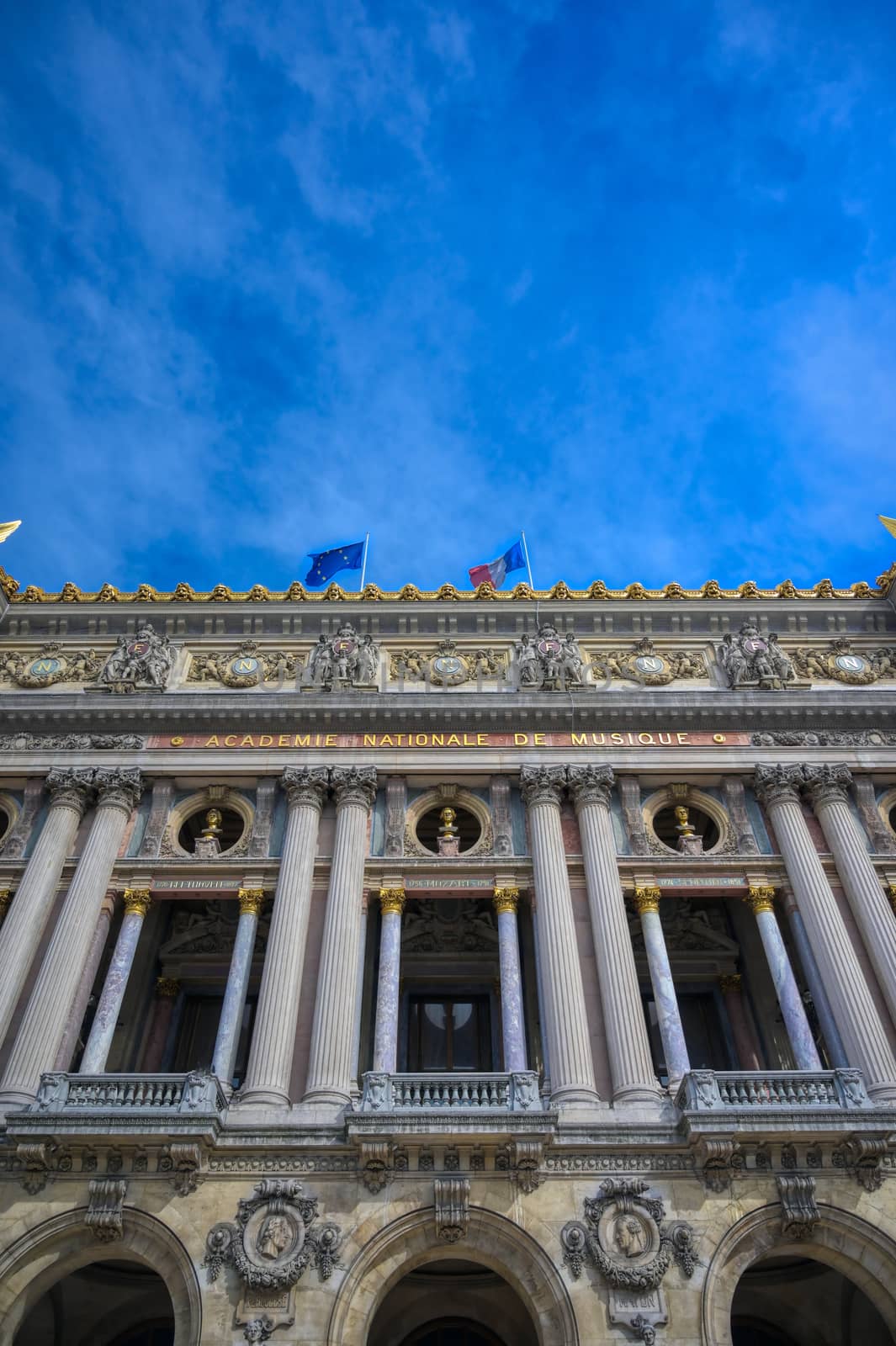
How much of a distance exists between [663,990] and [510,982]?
3617mm

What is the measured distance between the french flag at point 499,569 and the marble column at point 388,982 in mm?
13102

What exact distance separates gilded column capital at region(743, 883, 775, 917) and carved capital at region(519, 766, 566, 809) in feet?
17.6

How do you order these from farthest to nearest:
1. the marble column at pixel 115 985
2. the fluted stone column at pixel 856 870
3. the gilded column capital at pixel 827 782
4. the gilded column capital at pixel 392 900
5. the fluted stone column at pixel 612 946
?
the gilded column capital at pixel 827 782, the gilded column capital at pixel 392 900, the fluted stone column at pixel 856 870, the marble column at pixel 115 985, the fluted stone column at pixel 612 946

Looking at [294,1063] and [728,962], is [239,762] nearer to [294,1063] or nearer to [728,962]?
[294,1063]

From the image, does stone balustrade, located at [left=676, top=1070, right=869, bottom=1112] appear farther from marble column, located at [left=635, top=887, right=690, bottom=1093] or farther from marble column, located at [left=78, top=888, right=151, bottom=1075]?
marble column, located at [left=78, top=888, right=151, bottom=1075]

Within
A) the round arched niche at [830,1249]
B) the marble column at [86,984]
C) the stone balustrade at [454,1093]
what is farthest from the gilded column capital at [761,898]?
the marble column at [86,984]

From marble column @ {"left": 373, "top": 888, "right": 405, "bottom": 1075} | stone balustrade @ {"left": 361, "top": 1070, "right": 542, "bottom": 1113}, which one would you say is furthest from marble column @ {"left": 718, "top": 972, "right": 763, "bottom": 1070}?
marble column @ {"left": 373, "top": 888, "right": 405, "bottom": 1075}

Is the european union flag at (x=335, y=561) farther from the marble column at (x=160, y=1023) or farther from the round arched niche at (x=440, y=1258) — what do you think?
the round arched niche at (x=440, y=1258)

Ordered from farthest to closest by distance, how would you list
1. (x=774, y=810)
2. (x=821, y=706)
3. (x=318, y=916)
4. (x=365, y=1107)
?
1. (x=821, y=706)
2. (x=774, y=810)
3. (x=318, y=916)
4. (x=365, y=1107)

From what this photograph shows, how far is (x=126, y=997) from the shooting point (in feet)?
86.8

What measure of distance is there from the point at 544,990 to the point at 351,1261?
23.1 ft

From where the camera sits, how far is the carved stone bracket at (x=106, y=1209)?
19375mm

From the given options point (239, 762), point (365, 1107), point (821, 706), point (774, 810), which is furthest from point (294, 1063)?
point (821, 706)

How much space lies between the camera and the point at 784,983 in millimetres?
23500
